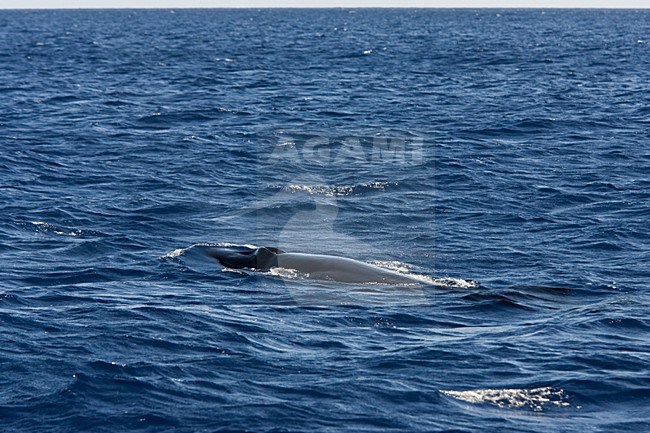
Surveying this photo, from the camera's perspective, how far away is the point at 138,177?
3350cm

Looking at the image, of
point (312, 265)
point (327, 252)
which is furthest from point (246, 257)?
point (327, 252)

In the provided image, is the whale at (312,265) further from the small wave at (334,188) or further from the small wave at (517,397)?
the small wave at (334,188)

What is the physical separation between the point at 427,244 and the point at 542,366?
967 centimetres

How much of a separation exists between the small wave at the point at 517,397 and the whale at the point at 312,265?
6.63 meters

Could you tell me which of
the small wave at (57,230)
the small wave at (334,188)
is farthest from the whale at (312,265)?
the small wave at (334,188)

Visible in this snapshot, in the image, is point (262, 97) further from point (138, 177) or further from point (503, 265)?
point (503, 265)

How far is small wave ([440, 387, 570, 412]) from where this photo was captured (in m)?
14.6

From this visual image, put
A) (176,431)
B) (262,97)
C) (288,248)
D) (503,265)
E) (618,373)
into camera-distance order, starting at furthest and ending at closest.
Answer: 1. (262,97)
2. (288,248)
3. (503,265)
4. (618,373)
5. (176,431)

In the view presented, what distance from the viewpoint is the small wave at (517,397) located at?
574 inches

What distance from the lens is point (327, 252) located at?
82.0ft

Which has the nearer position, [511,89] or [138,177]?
[138,177]

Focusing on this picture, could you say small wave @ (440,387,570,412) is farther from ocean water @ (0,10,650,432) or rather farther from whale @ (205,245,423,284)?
whale @ (205,245,423,284)

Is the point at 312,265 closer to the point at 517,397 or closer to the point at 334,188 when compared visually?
the point at 517,397

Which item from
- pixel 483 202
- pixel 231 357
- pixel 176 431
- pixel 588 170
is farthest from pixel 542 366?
pixel 588 170
